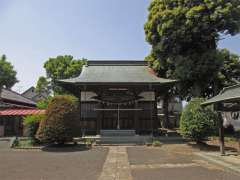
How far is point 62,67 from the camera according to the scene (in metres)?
37.9

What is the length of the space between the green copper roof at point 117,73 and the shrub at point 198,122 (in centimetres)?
407

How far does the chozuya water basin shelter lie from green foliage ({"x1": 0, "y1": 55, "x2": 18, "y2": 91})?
28885mm

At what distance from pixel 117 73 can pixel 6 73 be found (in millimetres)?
30571

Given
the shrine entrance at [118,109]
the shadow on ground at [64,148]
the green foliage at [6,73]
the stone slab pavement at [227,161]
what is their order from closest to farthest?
1. the stone slab pavement at [227,161]
2. the shadow on ground at [64,148]
3. the shrine entrance at [118,109]
4. the green foliage at [6,73]

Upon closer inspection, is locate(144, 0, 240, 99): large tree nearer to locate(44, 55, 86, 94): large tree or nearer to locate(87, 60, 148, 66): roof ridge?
locate(87, 60, 148, 66): roof ridge

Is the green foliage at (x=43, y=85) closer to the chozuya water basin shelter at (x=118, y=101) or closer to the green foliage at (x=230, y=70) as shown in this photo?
the chozuya water basin shelter at (x=118, y=101)

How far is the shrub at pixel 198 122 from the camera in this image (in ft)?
41.6

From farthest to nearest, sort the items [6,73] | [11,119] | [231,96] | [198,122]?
1. [6,73]
2. [11,119]
3. [198,122]
4. [231,96]

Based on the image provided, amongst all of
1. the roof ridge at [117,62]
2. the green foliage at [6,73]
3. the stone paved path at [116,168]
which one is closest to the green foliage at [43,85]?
the green foliage at [6,73]

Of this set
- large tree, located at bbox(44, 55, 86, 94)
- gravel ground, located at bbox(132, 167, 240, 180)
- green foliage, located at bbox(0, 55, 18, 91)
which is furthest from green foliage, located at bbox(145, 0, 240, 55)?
green foliage, located at bbox(0, 55, 18, 91)

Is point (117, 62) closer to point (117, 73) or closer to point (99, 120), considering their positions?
point (117, 73)

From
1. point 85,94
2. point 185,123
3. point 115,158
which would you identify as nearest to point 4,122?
point 85,94

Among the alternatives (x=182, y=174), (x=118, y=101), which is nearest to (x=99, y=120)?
(x=118, y=101)

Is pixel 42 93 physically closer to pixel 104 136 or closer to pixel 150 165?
pixel 104 136
